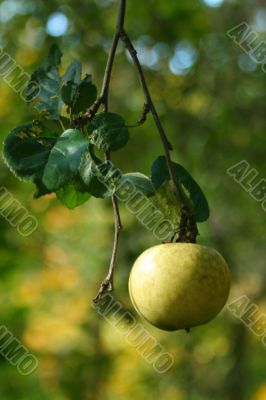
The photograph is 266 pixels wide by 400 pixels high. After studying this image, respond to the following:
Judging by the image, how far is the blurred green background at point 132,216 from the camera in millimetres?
3348

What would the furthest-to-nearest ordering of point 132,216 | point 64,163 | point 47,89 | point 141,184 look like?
point 132,216 < point 47,89 < point 141,184 < point 64,163

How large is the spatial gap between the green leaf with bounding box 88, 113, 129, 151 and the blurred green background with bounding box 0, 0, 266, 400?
1.51m

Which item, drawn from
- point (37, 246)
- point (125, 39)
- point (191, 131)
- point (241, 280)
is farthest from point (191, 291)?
point (241, 280)

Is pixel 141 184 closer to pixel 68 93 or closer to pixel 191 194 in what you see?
pixel 191 194

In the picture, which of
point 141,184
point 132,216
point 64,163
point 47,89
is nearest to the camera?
point 64,163

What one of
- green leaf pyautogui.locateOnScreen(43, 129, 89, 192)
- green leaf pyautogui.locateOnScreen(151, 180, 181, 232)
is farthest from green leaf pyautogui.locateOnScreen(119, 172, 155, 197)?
green leaf pyautogui.locateOnScreen(43, 129, 89, 192)

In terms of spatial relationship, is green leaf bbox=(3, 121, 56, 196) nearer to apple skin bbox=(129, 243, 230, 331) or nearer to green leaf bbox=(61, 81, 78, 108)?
green leaf bbox=(61, 81, 78, 108)

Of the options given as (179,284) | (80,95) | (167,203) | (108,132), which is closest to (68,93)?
(80,95)

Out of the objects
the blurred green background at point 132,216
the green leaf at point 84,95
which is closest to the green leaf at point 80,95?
the green leaf at point 84,95

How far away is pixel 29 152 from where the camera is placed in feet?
3.83

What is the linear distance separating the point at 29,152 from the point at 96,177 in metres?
0.12

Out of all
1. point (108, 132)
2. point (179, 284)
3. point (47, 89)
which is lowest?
point (179, 284)

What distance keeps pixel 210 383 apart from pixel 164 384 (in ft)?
0.95

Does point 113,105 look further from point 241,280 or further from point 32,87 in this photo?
point 32,87
